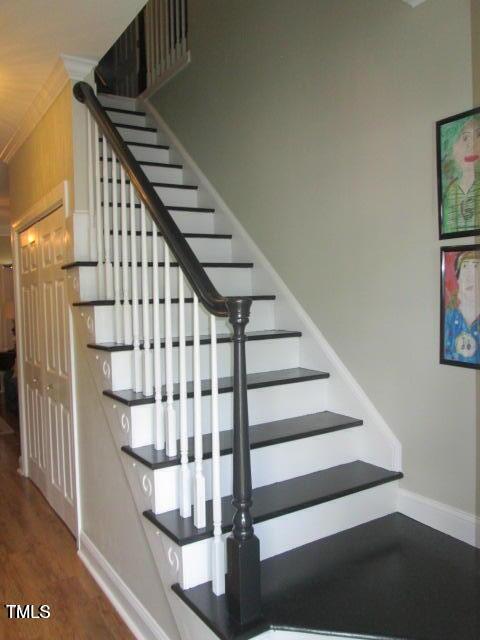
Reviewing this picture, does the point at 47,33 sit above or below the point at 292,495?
above

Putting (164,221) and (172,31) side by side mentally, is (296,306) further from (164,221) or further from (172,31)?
(172,31)

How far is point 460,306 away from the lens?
6.24ft

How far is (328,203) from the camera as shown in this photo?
251cm

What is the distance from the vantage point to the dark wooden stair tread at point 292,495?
166 cm

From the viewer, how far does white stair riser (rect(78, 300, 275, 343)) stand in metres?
2.25

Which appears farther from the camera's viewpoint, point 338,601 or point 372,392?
point 372,392

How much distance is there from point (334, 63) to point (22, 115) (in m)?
1.92

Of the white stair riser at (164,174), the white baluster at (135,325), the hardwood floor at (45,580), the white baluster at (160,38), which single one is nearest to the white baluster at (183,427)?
the white baluster at (135,325)

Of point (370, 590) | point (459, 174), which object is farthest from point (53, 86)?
point (370, 590)

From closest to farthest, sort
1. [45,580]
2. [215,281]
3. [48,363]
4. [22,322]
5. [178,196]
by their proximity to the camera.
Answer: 1. [45,580]
2. [215,281]
3. [48,363]
4. [178,196]
5. [22,322]

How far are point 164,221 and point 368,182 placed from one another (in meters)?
1.03

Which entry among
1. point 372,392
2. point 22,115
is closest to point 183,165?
point 22,115

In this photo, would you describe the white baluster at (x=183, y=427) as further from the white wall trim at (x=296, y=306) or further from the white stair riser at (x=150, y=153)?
the white stair riser at (x=150, y=153)

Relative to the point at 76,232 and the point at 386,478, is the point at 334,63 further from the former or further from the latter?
the point at 386,478
